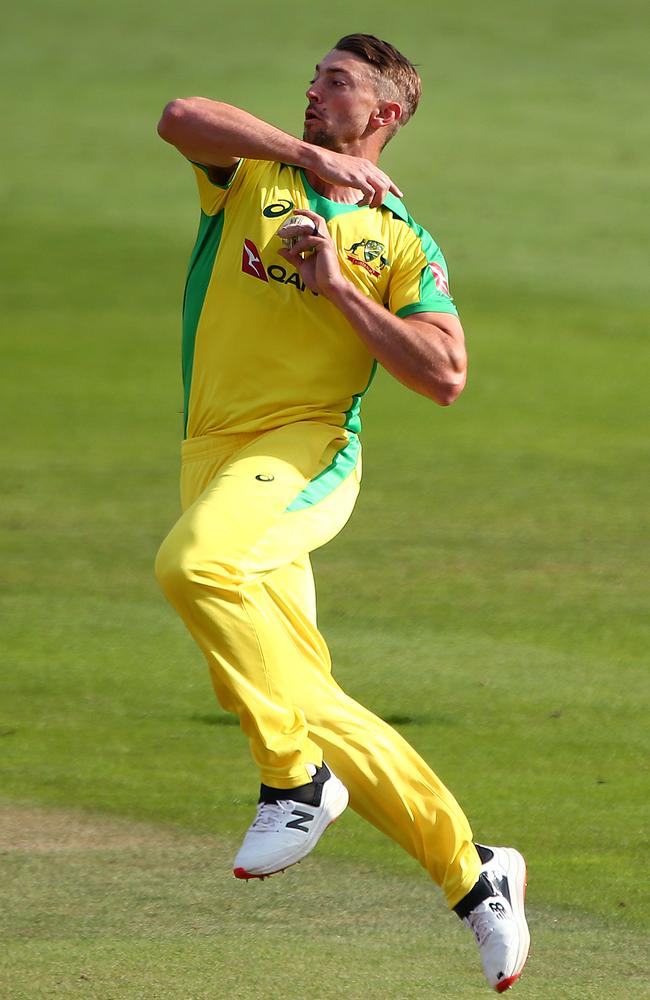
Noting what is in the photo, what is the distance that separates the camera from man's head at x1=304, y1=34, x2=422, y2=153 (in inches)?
217

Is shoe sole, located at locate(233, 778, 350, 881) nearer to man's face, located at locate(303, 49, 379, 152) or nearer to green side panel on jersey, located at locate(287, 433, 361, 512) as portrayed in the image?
green side panel on jersey, located at locate(287, 433, 361, 512)

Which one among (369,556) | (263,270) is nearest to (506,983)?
(263,270)

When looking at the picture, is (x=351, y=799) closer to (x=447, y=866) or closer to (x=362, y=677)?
(x=447, y=866)

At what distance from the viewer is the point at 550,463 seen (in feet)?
46.4

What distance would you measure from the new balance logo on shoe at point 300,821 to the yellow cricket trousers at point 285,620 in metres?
0.08

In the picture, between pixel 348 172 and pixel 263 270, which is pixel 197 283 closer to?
pixel 263 270

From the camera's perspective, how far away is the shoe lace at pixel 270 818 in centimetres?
501

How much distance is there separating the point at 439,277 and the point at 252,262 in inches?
22.5

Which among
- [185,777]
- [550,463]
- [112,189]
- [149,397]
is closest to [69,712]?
[185,777]

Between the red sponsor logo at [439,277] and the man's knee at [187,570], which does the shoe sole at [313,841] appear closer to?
the man's knee at [187,570]

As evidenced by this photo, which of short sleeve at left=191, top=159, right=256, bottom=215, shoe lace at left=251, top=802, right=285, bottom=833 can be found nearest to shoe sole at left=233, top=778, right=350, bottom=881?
shoe lace at left=251, top=802, right=285, bottom=833

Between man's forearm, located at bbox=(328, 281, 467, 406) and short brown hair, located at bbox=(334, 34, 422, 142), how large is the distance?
0.75 m

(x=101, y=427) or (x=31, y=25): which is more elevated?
(x=31, y=25)

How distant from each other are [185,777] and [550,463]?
23.5ft
